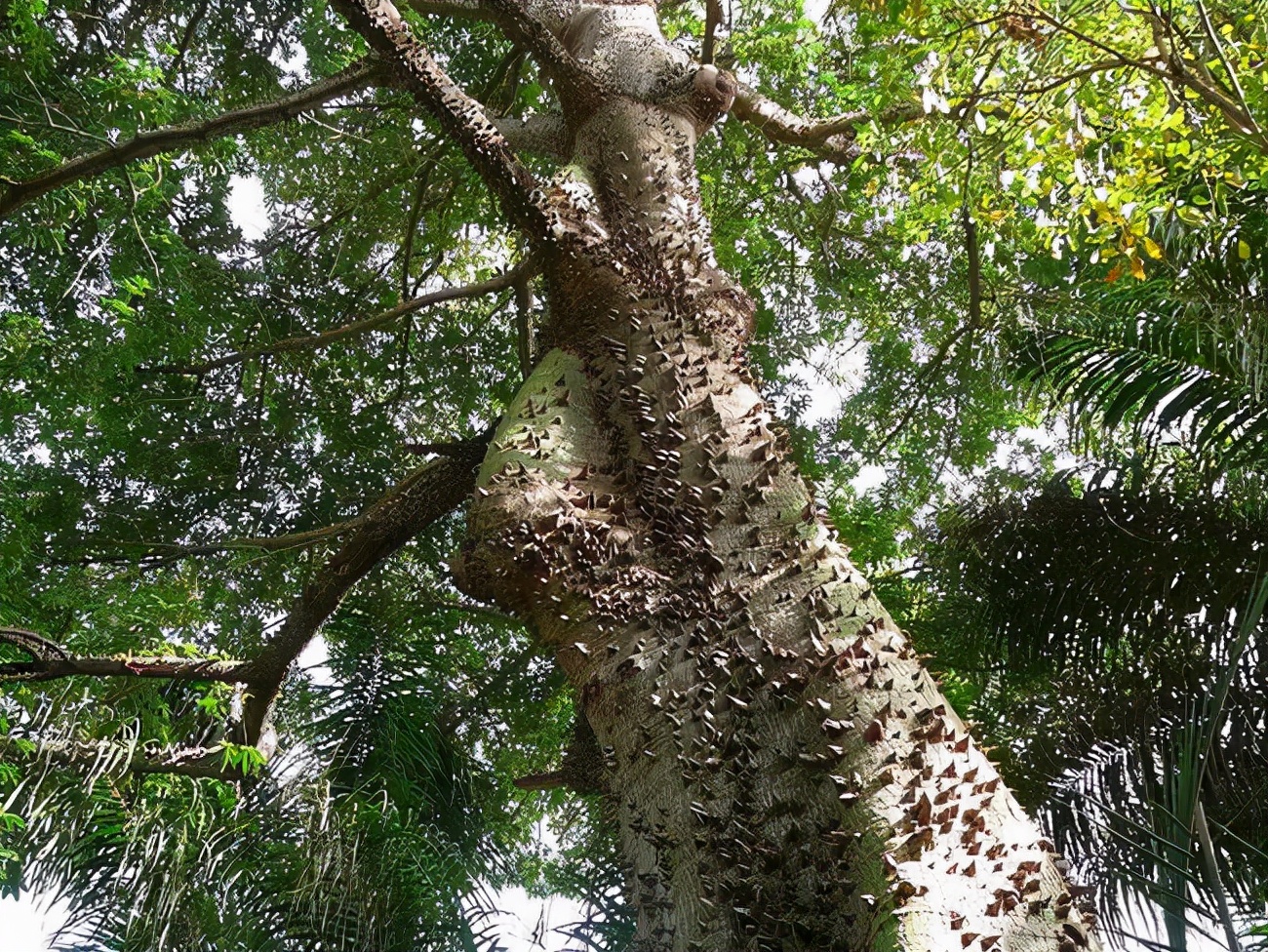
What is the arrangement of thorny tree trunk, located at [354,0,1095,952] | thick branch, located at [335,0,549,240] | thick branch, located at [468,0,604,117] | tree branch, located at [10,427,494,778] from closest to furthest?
thorny tree trunk, located at [354,0,1095,952], thick branch, located at [335,0,549,240], tree branch, located at [10,427,494,778], thick branch, located at [468,0,604,117]

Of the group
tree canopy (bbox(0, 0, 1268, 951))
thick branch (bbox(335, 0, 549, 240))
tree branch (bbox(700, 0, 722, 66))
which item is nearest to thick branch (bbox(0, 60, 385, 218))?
tree canopy (bbox(0, 0, 1268, 951))

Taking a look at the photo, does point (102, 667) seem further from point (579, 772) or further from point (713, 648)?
point (713, 648)

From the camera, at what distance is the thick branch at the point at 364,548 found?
3512 millimetres

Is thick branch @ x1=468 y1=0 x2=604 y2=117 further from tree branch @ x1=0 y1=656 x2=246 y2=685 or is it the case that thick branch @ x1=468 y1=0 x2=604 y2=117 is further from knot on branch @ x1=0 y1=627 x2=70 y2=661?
knot on branch @ x1=0 y1=627 x2=70 y2=661

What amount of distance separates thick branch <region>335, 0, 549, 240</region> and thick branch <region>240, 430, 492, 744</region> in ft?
2.52

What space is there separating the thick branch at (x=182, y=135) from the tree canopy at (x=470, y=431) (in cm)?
2

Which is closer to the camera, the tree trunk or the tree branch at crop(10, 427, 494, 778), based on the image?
the tree trunk

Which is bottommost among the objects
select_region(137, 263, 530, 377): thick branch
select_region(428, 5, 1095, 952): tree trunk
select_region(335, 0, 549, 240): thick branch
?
select_region(428, 5, 1095, 952): tree trunk

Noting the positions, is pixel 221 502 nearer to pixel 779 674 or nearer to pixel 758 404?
pixel 758 404

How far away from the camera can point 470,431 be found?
742 cm

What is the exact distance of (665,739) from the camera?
217cm

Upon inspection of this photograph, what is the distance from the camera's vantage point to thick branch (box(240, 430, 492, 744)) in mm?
3512

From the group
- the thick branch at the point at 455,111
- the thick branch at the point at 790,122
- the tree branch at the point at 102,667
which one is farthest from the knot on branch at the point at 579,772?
the thick branch at the point at 790,122

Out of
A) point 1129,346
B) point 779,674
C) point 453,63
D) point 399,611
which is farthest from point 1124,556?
point 453,63
